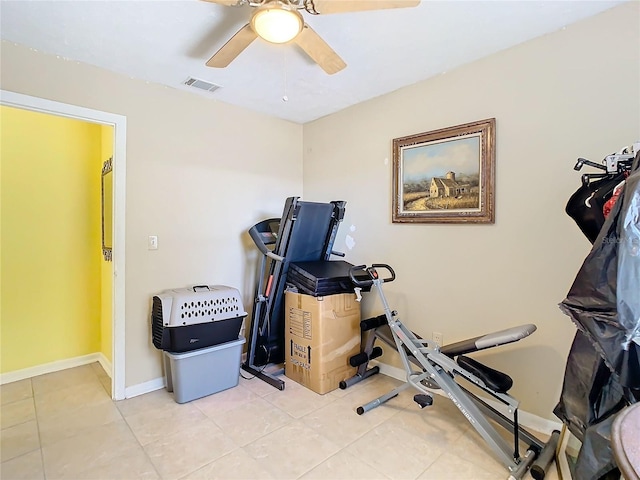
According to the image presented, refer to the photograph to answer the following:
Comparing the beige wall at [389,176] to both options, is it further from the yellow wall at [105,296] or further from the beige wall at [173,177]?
the yellow wall at [105,296]

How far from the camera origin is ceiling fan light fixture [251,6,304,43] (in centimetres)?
147

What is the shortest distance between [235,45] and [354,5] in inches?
26.9

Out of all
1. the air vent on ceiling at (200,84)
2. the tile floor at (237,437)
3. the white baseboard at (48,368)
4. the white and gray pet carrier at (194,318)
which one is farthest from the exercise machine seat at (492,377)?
the white baseboard at (48,368)

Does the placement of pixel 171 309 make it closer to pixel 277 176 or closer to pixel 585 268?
pixel 277 176

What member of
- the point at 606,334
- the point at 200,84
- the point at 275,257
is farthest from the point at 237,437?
the point at 200,84

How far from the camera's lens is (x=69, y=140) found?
3158mm

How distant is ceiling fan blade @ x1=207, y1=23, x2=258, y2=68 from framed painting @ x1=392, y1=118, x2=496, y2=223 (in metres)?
1.53

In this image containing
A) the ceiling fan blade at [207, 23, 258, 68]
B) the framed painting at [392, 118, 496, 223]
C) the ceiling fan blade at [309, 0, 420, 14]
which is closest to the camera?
the ceiling fan blade at [309, 0, 420, 14]

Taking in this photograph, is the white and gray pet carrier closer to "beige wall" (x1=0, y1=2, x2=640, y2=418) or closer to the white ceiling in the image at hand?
"beige wall" (x1=0, y1=2, x2=640, y2=418)

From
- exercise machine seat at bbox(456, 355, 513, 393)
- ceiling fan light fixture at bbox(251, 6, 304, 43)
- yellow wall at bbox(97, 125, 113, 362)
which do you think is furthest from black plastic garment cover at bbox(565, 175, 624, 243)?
yellow wall at bbox(97, 125, 113, 362)

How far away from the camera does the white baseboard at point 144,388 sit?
103 inches

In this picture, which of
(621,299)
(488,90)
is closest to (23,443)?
(621,299)

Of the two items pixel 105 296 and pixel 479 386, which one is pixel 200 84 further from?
pixel 479 386

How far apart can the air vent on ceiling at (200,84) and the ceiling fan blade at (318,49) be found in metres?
1.23
